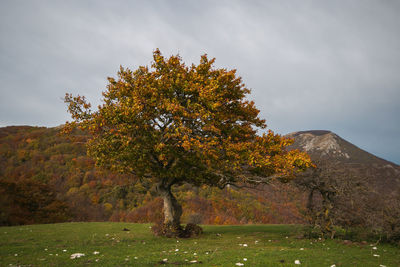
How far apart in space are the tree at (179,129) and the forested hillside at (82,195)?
8.23 ft

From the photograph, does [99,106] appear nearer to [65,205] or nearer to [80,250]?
[80,250]

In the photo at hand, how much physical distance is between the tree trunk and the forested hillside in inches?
91.3

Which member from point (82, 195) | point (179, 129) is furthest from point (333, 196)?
point (82, 195)

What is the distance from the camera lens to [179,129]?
12.9 m

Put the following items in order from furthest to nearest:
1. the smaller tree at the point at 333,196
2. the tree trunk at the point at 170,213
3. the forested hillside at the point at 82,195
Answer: the forested hillside at the point at 82,195 → the tree trunk at the point at 170,213 → the smaller tree at the point at 333,196

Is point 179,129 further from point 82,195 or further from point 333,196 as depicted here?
point 82,195

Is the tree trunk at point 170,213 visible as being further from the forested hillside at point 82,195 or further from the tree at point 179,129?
the forested hillside at point 82,195

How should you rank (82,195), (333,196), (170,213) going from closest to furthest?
1. (333,196)
2. (170,213)
3. (82,195)

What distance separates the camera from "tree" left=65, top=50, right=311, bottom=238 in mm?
12719

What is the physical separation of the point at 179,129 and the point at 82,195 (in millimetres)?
37614

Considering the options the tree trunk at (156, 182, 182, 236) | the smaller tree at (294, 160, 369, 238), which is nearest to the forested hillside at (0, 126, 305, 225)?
the smaller tree at (294, 160, 369, 238)

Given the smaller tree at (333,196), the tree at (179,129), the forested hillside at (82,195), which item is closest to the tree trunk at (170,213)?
the tree at (179,129)

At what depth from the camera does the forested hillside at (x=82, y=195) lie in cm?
2687

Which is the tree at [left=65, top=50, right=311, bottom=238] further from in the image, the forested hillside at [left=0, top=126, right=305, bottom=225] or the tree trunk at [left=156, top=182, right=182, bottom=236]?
the forested hillside at [left=0, top=126, right=305, bottom=225]
